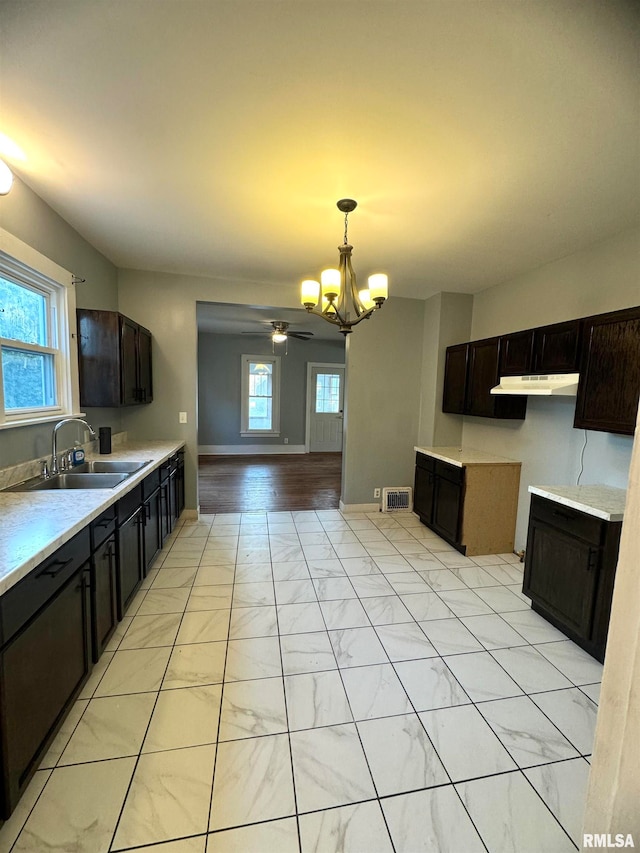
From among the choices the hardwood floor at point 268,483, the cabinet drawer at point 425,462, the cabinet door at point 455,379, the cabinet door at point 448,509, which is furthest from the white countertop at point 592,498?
the hardwood floor at point 268,483

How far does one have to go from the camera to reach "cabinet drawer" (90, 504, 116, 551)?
1702mm

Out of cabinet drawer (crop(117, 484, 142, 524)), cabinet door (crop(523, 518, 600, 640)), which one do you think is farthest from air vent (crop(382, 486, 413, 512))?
cabinet drawer (crop(117, 484, 142, 524))

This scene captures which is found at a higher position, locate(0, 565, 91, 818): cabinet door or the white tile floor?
locate(0, 565, 91, 818): cabinet door

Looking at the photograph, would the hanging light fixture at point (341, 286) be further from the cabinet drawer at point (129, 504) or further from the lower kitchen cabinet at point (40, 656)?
the lower kitchen cabinet at point (40, 656)

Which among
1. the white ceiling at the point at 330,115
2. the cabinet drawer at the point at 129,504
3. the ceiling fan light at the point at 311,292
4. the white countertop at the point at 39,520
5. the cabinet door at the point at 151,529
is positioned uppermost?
the white ceiling at the point at 330,115

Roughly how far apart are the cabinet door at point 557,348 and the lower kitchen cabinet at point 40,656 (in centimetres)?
314

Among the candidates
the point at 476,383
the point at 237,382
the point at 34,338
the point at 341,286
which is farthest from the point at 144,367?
the point at 237,382

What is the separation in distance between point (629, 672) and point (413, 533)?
3.30 m

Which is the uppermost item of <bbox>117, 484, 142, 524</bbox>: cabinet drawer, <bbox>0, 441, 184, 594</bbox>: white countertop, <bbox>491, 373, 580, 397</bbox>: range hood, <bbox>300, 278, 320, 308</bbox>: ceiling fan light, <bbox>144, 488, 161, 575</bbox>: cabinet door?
<bbox>300, 278, 320, 308</bbox>: ceiling fan light

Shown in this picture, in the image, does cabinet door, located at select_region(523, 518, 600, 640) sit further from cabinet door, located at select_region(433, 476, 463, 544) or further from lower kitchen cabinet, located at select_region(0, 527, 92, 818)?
lower kitchen cabinet, located at select_region(0, 527, 92, 818)

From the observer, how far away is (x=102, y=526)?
179cm

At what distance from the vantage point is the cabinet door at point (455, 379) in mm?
3732

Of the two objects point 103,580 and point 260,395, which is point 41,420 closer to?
point 103,580

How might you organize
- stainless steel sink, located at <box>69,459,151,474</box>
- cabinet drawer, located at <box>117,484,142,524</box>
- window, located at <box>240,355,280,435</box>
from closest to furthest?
cabinet drawer, located at <box>117,484,142,524</box> → stainless steel sink, located at <box>69,459,151,474</box> → window, located at <box>240,355,280,435</box>
